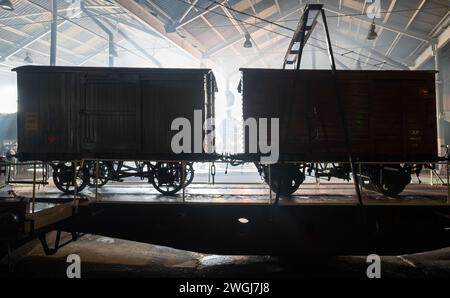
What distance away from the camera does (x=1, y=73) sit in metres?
30.9

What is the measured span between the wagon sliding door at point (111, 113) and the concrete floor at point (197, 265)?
3.04m

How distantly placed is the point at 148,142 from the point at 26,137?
3.54 meters

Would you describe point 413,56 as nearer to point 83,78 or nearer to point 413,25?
point 413,25

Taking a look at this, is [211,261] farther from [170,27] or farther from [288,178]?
[170,27]

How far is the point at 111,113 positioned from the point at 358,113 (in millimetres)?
7071

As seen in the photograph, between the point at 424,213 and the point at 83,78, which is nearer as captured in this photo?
the point at 424,213

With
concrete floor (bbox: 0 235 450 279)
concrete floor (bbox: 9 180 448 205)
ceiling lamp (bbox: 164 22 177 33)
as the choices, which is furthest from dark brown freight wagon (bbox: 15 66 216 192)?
ceiling lamp (bbox: 164 22 177 33)

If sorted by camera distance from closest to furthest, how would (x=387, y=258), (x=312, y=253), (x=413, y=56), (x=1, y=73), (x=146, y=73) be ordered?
(x=312, y=253) → (x=146, y=73) → (x=387, y=258) → (x=413, y=56) → (x=1, y=73)

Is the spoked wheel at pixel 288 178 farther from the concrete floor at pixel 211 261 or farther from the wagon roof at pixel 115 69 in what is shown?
the wagon roof at pixel 115 69

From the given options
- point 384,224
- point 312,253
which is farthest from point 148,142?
point 384,224

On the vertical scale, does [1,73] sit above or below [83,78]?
above

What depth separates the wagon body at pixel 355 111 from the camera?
316 inches

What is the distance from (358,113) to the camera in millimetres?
8047

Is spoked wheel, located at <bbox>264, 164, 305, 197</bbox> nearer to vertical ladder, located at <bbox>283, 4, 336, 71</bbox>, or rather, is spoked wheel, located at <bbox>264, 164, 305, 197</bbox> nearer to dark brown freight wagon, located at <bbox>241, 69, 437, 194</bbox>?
dark brown freight wagon, located at <bbox>241, 69, 437, 194</bbox>
